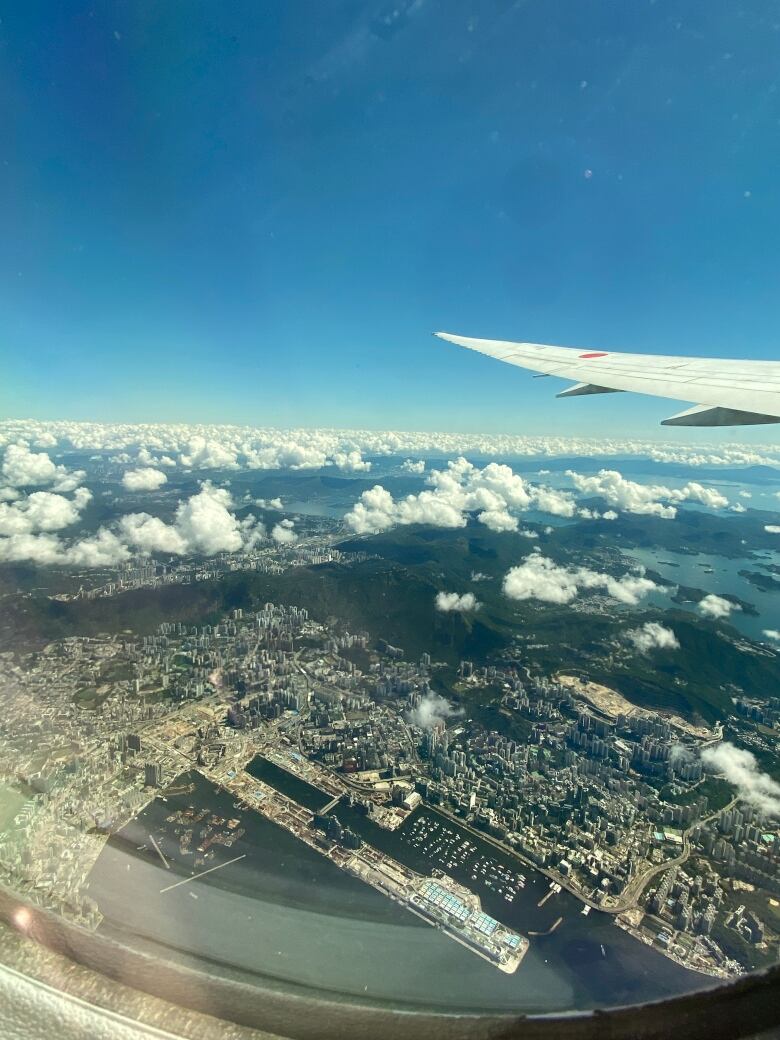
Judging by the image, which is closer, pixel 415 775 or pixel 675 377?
pixel 675 377

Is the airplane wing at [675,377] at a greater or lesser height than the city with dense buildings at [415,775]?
greater

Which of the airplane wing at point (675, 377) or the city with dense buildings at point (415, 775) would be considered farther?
the city with dense buildings at point (415, 775)

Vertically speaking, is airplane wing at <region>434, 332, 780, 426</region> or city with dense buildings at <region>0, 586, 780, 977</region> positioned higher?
airplane wing at <region>434, 332, 780, 426</region>

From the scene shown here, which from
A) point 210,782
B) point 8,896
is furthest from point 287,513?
point 8,896

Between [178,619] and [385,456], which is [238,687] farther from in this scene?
[385,456]

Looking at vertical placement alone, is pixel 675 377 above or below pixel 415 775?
above
